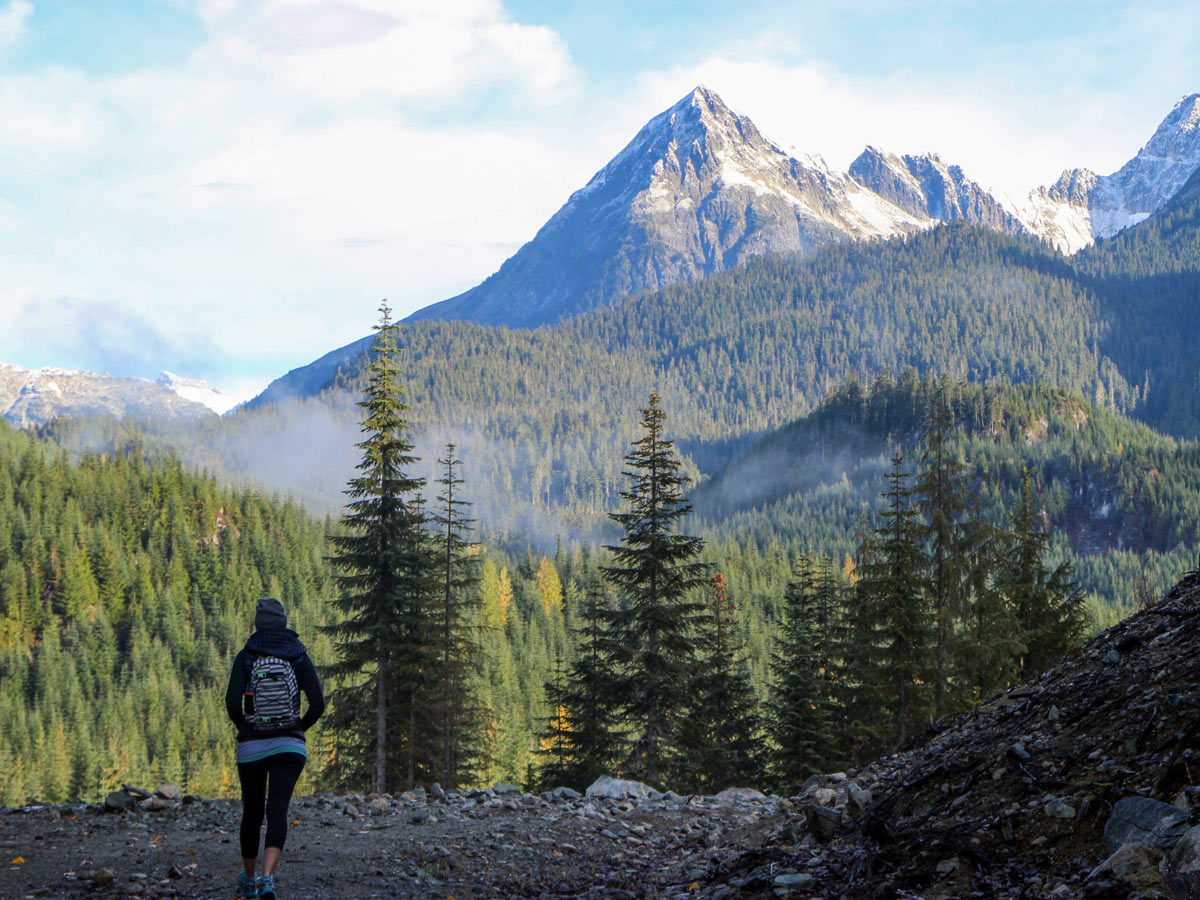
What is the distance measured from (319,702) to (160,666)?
119 meters

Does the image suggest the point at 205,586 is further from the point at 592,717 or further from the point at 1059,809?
the point at 1059,809

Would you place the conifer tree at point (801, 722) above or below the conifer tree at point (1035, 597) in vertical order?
below

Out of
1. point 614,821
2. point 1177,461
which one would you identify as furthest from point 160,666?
point 1177,461

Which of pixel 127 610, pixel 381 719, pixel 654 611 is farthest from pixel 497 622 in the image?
pixel 654 611

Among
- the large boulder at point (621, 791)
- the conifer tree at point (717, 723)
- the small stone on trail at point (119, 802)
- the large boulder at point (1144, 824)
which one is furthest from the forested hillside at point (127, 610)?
the large boulder at point (1144, 824)

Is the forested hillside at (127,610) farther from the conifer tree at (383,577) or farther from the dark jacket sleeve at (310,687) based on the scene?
the dark jacket sleeve at (310,687)

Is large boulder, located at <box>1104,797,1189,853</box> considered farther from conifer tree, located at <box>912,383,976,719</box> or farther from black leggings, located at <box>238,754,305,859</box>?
conifer tree, located at <box>912,383,976,719</box>

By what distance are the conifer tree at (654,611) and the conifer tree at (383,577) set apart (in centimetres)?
530

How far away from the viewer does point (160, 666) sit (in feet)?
365

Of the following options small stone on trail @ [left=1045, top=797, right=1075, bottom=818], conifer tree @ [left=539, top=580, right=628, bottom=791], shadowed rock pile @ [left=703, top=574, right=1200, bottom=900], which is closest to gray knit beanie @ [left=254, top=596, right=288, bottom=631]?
shadowed rock pile @ [left=703, top=574, right=1200, bottom=900]

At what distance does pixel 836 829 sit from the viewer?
8023 millimetres

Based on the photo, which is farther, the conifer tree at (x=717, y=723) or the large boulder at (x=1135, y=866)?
the conifer tree at (x=717, y=723)

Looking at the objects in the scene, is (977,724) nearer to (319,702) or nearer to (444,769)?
(319,702)

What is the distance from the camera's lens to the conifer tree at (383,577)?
76.0ft
